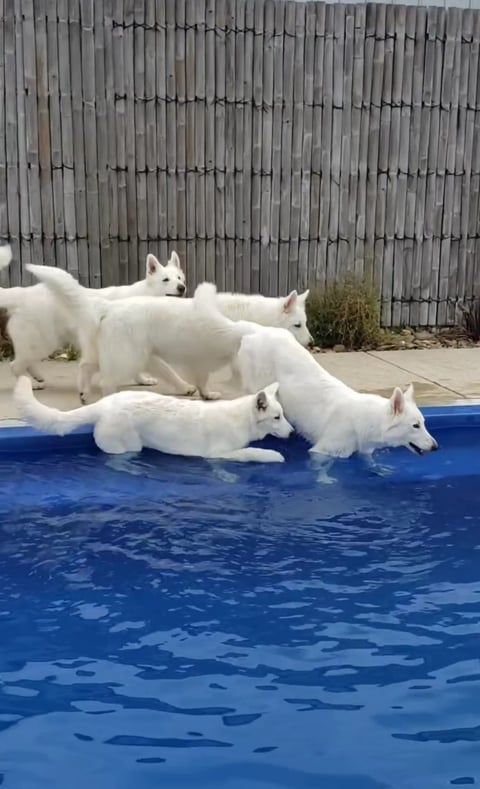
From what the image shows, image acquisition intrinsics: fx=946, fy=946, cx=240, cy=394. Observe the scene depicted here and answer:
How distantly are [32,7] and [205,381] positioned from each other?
3444 millimetres

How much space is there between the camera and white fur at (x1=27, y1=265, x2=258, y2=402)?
19.9 ft

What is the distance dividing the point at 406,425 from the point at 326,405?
567 millimetres

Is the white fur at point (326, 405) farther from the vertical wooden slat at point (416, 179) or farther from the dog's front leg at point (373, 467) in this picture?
the vertical wooden slat at point (416, 179)

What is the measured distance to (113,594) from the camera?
3.94 m

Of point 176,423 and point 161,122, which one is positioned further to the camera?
point 161,122

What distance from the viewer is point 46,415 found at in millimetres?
5352

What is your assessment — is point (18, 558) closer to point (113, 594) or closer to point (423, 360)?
point (113, 594)

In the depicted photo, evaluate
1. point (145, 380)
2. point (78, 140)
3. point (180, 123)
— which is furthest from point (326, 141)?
point (145, 380)

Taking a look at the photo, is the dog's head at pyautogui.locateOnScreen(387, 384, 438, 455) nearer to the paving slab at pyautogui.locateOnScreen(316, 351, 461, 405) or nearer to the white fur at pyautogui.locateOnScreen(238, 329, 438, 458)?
the white fur at pyautogui.locateOnScreen(238, 329, 438, 458)

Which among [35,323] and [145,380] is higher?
[35,323]

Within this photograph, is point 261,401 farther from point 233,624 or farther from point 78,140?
point 78,140

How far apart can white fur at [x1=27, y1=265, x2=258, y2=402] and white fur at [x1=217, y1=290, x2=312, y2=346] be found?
356 mm

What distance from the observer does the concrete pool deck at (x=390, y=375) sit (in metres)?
6.44

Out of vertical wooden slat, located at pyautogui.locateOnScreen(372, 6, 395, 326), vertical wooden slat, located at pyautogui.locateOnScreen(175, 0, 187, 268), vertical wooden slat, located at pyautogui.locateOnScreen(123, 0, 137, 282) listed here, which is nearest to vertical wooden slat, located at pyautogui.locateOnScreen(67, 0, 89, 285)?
vertical wooden slat, located at pyautogui.locateOnScreen(123, 0, 137, 282)
